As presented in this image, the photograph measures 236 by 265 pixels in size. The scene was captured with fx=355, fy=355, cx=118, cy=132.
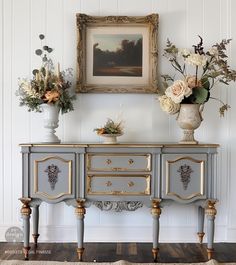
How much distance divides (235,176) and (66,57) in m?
1.86

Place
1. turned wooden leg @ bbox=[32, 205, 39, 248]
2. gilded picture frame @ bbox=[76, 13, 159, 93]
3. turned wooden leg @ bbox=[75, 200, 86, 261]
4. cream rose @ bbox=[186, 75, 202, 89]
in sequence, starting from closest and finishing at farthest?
1. turned wooden leg @ bbox=[75, 200, 86, 261]
2. cream rose @ bbox=[186, 75, 202, 89]
3. turned wooden leg @ bbox=[32, 205, 39, 248]
4. gilded picture frame @ bbox=[76, 13, 159, 93]

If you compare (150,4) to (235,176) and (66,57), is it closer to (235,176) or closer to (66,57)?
(66,57)

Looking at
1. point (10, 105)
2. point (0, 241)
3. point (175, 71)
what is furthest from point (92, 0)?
point (0, 241)

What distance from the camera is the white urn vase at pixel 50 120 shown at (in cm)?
287

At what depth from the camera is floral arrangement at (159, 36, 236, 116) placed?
2.77 meters

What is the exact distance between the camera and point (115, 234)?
3197 mm

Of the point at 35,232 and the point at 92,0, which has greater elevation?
the point at 92,0

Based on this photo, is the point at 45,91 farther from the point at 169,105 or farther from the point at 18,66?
the point at 169,105

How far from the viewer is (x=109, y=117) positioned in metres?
3.19

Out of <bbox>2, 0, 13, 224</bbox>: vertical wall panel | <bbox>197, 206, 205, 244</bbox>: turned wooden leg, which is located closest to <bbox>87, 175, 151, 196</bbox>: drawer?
<bbox>197, 206, 205, 244</bbox>: turned wooden leg

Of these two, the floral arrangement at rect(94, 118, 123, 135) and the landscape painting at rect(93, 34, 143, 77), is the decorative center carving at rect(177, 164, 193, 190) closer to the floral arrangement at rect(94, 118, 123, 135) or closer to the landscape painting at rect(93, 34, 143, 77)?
the floral arrangement at rect(94, 118, 123, 135)

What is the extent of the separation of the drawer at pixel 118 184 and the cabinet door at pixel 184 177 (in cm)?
15

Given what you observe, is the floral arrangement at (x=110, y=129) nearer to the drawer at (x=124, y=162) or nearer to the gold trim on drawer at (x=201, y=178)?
the drawer at (x=124, y=162)

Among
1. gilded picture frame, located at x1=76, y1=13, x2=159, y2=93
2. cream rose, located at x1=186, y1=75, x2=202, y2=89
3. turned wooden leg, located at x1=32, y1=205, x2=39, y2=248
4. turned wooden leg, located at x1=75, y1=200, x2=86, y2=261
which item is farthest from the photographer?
gilded picture frame, located at x1=76, y1=13, x2=159, y2=93
